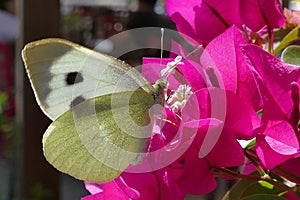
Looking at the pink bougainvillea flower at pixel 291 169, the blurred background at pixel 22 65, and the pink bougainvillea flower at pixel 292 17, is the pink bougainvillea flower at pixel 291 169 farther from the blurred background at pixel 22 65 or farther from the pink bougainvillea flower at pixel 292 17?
the blurred background at pixel 22 65

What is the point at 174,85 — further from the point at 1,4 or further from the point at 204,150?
the point at 1,4

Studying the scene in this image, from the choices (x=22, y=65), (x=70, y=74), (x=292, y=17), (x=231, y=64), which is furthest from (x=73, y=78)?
(x=22, y=65)

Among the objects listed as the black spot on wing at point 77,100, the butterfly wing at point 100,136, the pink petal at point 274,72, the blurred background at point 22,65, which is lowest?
the blurred background at point 22,65

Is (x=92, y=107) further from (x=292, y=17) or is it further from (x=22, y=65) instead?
(x=22, y=65)

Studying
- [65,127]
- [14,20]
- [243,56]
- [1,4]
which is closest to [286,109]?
[243,56]

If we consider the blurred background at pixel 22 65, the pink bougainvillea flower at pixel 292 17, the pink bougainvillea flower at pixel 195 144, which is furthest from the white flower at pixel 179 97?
the blurred background at pixel 22 65

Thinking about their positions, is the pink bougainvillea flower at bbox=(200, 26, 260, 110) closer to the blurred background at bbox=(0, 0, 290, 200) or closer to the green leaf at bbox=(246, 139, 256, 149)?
the green leaf at bbox=(246, 139, 256, 149)

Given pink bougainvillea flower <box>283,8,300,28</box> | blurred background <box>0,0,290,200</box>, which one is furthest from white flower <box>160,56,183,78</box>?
blurred background <box>0,0,290,200</box>
